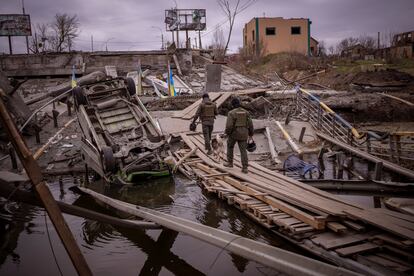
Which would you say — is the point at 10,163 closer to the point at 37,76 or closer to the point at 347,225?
the point at 347,225

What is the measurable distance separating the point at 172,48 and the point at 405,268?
2535 cm

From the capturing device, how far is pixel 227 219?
668cm

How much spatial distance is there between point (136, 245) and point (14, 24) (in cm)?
3386

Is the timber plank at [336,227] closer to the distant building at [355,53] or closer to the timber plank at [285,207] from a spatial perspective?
the timber plank at [285,207]

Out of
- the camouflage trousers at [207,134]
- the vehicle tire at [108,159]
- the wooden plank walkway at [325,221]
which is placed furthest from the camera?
the camouflage trousers at [207,134]

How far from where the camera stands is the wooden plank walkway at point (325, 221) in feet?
14.3

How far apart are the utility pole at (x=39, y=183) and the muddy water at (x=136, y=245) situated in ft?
5.81

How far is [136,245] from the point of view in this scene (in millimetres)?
5832

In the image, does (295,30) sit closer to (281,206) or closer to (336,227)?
(281,206)

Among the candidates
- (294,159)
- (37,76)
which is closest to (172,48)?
(37,76)

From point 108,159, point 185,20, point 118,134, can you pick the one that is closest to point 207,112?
point 118,134

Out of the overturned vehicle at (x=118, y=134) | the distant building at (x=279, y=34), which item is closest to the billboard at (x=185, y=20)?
the distant building at (x=279, y=34)

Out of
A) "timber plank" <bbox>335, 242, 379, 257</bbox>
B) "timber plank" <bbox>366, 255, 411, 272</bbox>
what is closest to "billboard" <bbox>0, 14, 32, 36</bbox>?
"timber plank" <bbox>335, 242, 379, 257</bbox>

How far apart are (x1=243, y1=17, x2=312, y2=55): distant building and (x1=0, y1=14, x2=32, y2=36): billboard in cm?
2466
